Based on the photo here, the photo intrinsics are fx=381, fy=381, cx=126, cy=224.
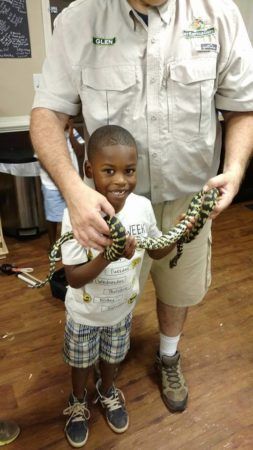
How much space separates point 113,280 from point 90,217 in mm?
496

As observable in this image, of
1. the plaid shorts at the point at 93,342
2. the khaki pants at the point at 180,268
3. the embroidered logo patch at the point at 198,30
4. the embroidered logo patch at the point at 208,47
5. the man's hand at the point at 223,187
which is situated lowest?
the plaid shorts at the point at 93,342

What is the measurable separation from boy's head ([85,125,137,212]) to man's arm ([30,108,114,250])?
0.30 feet

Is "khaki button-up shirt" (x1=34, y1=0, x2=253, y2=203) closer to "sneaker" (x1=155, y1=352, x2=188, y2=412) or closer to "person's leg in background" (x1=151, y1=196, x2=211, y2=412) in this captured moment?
"person's leg in background" (x1=151, y1=196, x2=211, y2=412)

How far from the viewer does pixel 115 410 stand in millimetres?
1782

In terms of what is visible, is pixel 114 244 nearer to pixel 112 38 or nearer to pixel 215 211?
pixel 215 211

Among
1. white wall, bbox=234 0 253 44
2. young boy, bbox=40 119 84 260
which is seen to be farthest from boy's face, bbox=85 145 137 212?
white wall, bbox=234 0 253 44

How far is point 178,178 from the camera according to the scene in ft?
4.82

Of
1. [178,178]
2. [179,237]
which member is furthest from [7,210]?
[179,237]

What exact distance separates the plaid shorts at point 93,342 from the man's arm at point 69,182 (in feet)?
2.10

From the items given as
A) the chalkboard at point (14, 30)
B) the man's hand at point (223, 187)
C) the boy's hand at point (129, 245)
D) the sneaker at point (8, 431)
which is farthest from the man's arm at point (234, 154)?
the chalkboard at point (14, 30)

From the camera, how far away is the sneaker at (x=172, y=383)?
1.85 meters

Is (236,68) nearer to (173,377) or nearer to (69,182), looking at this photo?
(69,182)

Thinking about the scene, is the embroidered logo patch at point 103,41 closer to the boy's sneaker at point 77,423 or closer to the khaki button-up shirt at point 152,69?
the khaki button-up shirt at point 152,69

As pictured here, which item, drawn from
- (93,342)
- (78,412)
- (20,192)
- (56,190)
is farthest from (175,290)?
(20,192)
